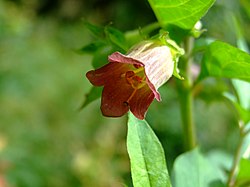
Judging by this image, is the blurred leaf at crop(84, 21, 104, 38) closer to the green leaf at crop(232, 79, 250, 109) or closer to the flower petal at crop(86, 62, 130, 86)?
the flower petal at crop(86, 62, 130, 86)

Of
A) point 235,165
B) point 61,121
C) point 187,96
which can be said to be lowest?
point 61,121

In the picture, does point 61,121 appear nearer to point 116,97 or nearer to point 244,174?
point 244,174

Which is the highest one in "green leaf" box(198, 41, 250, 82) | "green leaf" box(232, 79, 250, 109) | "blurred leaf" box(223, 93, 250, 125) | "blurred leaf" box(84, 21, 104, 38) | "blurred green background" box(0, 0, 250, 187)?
"blurred leaf" box(84, 21, 104, 38)

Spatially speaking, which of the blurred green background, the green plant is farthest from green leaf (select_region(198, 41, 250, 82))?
the blurred green background

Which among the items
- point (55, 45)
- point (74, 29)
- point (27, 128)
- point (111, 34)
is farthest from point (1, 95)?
point (111, 34)

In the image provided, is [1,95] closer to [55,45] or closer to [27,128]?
[27,128]

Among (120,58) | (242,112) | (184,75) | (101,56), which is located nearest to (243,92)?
(242,112)
